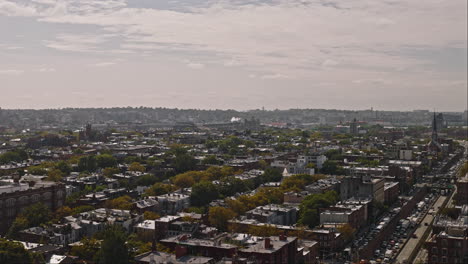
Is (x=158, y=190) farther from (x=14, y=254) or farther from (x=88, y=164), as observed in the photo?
(x=14, y=254)

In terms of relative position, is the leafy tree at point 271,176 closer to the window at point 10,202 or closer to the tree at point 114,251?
the window at point 10,202

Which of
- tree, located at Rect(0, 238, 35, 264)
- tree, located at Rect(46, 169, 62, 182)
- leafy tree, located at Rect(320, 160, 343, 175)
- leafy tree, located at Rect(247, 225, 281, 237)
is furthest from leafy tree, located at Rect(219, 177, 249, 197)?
tree, located at Rect(0, 238, 35, 264)

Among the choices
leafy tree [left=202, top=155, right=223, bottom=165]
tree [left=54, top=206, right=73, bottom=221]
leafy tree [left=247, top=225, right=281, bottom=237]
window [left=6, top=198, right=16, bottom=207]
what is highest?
leafy tree [left=202, top=155, right=223, bottom=165]

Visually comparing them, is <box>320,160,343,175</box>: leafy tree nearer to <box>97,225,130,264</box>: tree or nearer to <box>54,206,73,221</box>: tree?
<box>54,206,73,221</box>: tree

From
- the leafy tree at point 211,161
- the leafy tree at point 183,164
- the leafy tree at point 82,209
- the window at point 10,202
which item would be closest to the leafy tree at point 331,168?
the leafy tree at point 211,161

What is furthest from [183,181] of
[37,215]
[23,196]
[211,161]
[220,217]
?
[37,215]

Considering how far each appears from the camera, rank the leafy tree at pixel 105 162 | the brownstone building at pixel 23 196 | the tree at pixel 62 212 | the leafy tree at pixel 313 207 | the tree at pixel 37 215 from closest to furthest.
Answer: the tree at pixel 37 215 → the tree at pixel 62 212 → the leafy tree at pixel 313 207 → the brownstone building at pixel 23 196 → the leafy tree at pixel 105 162
